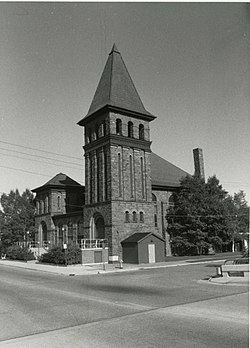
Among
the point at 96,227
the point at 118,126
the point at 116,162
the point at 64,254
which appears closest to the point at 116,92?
the point at 118,126

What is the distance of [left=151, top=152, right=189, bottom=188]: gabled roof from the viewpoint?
46906mm

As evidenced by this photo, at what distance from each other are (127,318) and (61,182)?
143 ft

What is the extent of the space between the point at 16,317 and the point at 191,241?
3559cm

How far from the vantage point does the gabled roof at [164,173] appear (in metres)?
46.9

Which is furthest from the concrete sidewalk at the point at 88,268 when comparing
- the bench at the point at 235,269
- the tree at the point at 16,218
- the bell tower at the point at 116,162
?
the tree at the point at 16,218

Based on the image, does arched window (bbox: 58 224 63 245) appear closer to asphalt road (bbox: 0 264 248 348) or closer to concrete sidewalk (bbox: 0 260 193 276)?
concrete sidewalk (bbox: 0 260 193 276)

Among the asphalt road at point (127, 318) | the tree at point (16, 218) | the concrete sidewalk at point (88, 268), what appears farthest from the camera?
the tree at point (16, 218)

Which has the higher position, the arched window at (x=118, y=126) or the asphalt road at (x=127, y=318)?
the arched window at (x=118, y=126)

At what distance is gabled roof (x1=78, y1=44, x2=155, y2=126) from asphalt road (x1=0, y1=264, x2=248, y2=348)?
87.7 ft

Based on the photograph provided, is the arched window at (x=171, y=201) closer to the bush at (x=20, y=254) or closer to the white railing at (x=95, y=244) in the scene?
the white railing at (x=95, y=244)

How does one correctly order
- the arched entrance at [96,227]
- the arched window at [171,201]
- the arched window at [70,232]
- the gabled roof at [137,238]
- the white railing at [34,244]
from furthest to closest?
the white railing at [34,244], the arched window at [171,201], the arched window at [70,232], the arched entrance at [96,227], the gabled roof at [137,238]

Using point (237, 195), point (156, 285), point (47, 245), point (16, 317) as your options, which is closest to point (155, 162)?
point (237, 195)

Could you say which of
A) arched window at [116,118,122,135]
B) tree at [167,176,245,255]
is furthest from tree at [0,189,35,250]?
arched window at [116,118,122,135]

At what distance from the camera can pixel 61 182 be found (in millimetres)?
52094
